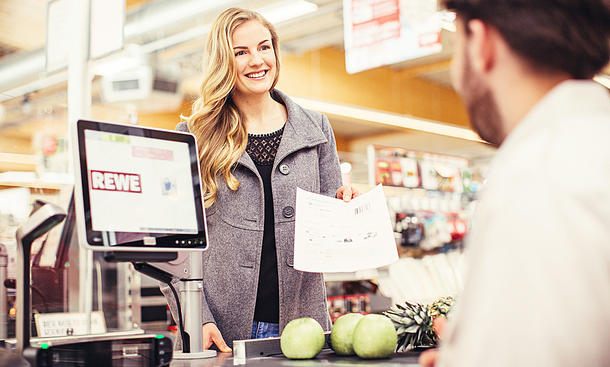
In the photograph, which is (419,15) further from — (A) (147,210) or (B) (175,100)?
(A) (147,210)

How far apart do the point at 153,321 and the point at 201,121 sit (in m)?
2.79

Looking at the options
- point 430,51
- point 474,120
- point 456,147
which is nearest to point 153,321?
point 430,51

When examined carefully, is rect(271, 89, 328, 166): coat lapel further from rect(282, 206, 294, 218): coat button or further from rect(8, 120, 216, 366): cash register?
rect(8, 120, 216, 366): cash register

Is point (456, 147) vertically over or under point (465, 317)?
over

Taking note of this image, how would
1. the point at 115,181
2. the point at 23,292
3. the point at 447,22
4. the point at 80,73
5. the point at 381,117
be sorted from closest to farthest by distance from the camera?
the point at 23,292
the point at 115,181
the point at 80,73
the point at 447,22
the point at 381,117

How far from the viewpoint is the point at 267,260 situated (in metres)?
1.90

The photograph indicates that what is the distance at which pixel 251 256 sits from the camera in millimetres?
1869

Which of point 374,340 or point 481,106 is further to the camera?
point 374,340

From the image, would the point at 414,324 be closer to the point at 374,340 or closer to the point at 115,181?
the point at 374,340

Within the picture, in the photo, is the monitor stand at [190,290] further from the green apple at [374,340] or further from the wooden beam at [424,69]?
→ the wooden beam at [424,69]

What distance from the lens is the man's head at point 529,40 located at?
2.48 feet

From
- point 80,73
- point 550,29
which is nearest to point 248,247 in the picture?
point 550,29

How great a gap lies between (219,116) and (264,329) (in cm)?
63

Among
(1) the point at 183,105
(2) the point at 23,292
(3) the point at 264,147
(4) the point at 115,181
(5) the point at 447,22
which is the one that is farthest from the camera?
(1) the point at 183,105
